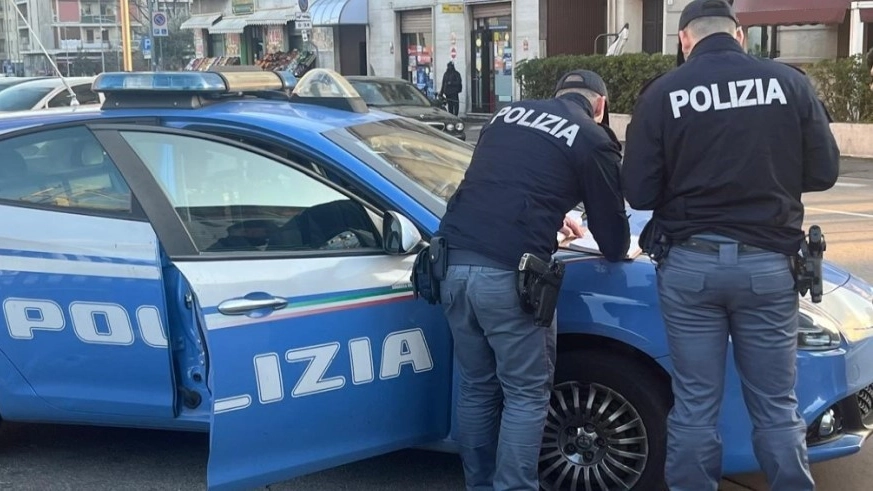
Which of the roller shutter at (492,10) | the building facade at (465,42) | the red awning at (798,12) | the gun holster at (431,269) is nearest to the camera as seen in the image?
the gun holster at (431,269)

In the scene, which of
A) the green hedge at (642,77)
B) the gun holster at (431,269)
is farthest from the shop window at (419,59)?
the gun holster at (431,269)

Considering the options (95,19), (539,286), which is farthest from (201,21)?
(95,19)

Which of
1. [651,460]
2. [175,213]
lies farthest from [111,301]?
[651,460]

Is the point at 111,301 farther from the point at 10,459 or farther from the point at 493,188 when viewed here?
the point at 493,188

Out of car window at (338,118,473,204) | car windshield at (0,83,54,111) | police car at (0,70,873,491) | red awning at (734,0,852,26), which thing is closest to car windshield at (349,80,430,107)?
car windshield at (0,83,54,111)

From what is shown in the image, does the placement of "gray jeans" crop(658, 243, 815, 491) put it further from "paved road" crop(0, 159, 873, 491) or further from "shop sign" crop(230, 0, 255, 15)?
"shop sign" crop(230, 0, 255, 15)

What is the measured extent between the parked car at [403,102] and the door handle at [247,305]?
1343 cm

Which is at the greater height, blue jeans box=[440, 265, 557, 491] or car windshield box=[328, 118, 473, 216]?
car windshield box=[328, 118, 473, 216]

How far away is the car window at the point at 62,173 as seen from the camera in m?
3.91

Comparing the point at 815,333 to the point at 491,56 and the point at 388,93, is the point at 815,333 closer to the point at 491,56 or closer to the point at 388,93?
the point at 388,93

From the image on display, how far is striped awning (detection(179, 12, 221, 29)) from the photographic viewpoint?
141 feet

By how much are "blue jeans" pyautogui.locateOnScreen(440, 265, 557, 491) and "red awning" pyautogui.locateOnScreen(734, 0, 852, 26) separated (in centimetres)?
1622

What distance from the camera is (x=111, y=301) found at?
12.3 feet

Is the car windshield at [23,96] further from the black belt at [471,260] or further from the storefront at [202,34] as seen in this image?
the storefront at [202,34]
